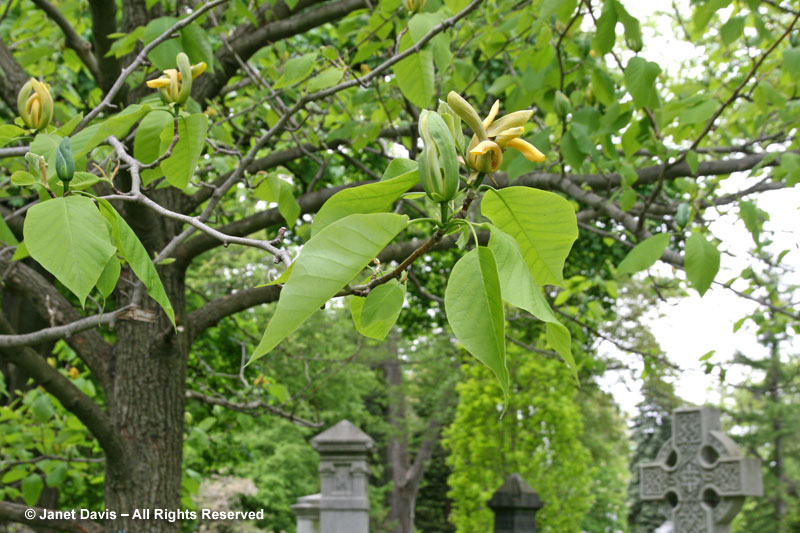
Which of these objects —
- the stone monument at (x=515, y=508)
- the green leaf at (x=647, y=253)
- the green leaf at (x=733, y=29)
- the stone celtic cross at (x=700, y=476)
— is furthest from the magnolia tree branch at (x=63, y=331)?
the stone celtic cross at (x=700, y=476)

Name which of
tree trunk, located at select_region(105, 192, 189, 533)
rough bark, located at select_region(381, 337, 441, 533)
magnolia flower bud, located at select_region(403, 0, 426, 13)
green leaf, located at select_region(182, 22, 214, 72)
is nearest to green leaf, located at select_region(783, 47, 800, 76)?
magnolia flower bud, located at select_region(403, 0, 426, 13)

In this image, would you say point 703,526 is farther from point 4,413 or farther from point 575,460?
point 4,413


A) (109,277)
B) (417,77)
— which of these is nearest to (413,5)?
(417,77)

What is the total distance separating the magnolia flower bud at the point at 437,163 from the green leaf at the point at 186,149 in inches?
26.8

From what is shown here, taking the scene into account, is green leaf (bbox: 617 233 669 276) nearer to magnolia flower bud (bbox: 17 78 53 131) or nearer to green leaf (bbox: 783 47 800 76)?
green leaf (bbox: 783 47 800 76)

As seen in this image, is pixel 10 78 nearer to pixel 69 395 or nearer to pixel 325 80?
pixel 69 395

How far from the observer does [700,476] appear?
631cm

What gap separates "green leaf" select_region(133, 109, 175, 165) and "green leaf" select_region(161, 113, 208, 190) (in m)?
0.02

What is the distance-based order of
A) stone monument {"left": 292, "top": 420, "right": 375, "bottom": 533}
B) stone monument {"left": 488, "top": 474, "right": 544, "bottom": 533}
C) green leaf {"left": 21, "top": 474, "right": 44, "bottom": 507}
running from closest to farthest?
green leaf {"left": 21, "top": 474, "right": 44, "bottom": 507}, stone monument {"left": 292, "top": 420, "right": 375, "bottom": 533}, stone monument {"left": 488, "top": 474, "right": 544, "bottom": 533}

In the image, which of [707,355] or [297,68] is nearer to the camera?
[297,68]

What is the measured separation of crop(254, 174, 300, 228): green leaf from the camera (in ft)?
6.34

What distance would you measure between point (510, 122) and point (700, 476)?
6416 mm

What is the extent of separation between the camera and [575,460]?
34.6 ft

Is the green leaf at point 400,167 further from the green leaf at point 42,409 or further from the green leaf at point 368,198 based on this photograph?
the green leaf at point 42,409
